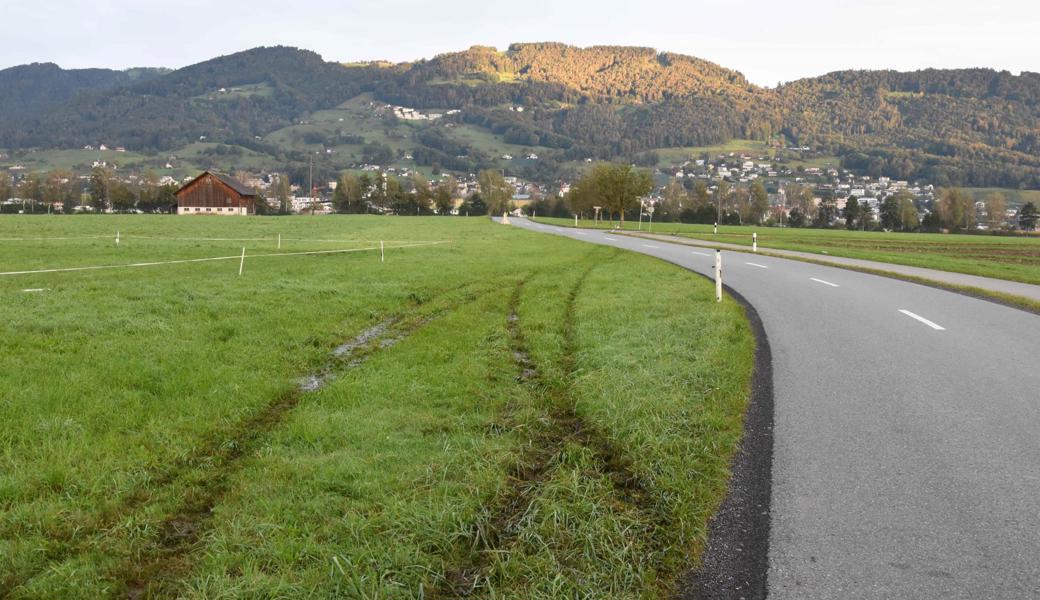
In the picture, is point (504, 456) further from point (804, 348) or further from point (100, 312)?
point (100, 312)

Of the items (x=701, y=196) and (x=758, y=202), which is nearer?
(x=758, y=202)

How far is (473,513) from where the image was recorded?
4.62 m

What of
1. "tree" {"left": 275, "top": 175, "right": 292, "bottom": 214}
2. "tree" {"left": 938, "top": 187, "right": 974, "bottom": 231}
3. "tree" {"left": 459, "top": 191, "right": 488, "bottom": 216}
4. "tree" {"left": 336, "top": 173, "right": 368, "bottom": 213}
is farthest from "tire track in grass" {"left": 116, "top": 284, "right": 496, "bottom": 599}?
"tree" {"left": 459, "top": 191, "right": 488, "bottom": 216}

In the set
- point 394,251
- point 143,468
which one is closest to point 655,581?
point 143,468

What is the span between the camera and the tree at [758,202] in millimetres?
125812

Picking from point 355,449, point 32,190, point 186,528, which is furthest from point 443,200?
point 186,528

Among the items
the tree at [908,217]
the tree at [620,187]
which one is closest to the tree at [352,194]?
the tree at [620,187]

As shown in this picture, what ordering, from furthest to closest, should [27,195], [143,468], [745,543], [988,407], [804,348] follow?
[27,195]
[804,348]
[988,407]
[143,468]
[745,543]

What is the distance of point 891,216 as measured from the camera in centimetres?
11738

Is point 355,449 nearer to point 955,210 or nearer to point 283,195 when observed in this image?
point 955,210

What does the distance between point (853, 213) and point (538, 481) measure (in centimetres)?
12926

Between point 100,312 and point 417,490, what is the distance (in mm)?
10060

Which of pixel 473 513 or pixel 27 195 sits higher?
pixel 27 195

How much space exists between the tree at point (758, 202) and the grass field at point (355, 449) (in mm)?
122201
